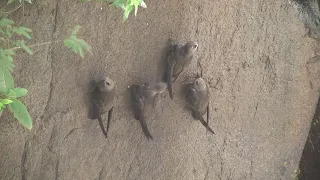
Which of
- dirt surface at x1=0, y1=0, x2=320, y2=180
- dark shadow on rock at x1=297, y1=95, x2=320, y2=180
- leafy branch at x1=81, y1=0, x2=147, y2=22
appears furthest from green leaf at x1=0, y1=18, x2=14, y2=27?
dark shadow on rock at x1=297, y1=95, x2=320, y2=180

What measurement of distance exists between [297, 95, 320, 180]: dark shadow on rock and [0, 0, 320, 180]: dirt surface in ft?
0.61

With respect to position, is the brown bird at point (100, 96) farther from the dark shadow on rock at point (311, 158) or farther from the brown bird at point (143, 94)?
the dark shadow on rock at point (311, 158)

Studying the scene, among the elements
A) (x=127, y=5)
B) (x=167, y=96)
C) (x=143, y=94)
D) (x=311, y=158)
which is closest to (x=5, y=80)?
(x=127, y=5)

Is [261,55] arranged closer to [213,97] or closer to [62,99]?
[213,97]

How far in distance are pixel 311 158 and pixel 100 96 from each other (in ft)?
4.77

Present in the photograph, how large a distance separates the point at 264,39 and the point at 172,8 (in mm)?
524

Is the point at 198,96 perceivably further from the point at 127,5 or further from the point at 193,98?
the point at 127,5

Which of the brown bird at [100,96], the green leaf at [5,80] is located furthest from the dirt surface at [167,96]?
the green leaf at [5,80]

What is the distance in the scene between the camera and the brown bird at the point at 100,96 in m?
1.76

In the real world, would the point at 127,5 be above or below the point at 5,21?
above

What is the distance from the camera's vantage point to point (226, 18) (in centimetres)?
205

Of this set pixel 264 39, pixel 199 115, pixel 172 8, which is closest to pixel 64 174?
pixel 199 115

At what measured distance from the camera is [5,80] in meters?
1.31

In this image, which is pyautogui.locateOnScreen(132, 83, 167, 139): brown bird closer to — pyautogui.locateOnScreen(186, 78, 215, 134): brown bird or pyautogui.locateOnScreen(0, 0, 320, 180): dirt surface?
pyautogui.locateOnScreen(0, 0, 320, 180): dirt surface
